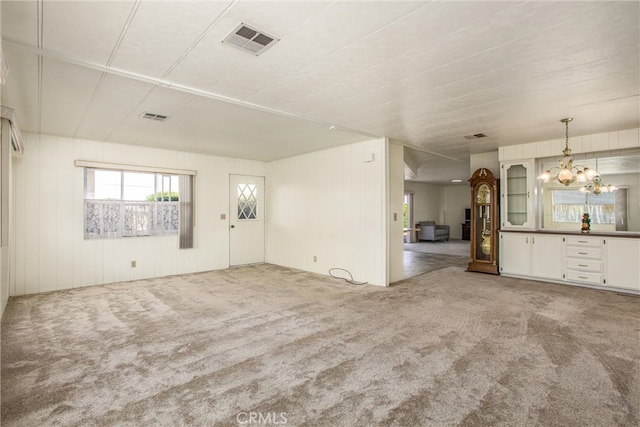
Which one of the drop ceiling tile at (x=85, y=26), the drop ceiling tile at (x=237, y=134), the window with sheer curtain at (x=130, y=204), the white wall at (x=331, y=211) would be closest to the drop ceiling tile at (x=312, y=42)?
the drop ceiling tile at (x=237, y=134)

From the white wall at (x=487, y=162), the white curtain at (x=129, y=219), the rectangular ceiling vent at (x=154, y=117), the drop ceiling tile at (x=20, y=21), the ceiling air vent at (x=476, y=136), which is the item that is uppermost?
the rectangular ceiling vent at (x=154, y=117)

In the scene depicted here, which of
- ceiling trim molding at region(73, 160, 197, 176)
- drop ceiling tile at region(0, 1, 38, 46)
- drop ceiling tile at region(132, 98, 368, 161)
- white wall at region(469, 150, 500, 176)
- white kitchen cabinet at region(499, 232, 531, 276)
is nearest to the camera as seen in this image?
drop ceiling tile at region(0, 1, 38, 46)

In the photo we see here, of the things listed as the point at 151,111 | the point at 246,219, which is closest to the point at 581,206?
the point at 246,219

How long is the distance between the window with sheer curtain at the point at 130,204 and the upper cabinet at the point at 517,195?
606 cm

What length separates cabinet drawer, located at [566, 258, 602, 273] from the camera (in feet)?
16.1

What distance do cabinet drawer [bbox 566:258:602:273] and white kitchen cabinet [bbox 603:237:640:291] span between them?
9 cm

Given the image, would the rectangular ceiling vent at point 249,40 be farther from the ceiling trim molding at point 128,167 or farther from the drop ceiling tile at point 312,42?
the ceiling trim molding at point 128,167

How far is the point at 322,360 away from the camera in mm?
2586

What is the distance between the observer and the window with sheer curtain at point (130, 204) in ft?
17.3

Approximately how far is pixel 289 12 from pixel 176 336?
294cm

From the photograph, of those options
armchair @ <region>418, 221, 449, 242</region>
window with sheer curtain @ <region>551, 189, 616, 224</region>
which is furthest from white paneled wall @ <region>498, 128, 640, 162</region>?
armchair @ <region>418, 221, 449, 242</region>

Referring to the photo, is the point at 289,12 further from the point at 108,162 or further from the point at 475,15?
the point at 108,162

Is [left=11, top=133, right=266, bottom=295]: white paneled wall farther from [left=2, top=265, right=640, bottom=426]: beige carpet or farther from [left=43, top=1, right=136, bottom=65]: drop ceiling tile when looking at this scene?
[left=43, top=1, right=136, bottom=65]: drop ceiling tile

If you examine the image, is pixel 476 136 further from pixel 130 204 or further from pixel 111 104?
pixel 130 204
